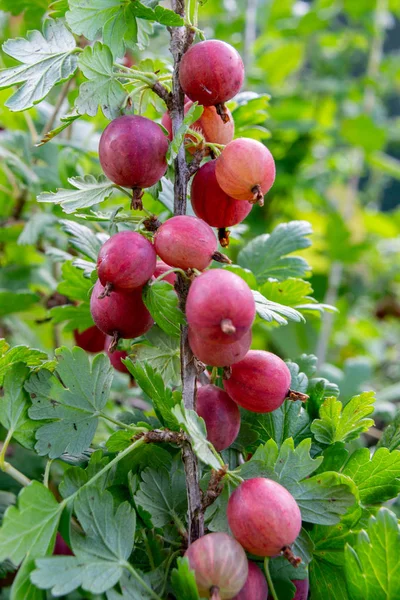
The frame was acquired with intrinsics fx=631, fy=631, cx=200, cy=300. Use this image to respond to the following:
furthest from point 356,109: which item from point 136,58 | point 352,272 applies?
point 136,58

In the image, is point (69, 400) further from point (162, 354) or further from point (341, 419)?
point (341, 419)

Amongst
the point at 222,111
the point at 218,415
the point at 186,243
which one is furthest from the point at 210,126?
the point at 218,415

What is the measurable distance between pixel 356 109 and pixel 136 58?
0.76 meters

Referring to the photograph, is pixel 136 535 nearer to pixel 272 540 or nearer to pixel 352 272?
pixel 272 540

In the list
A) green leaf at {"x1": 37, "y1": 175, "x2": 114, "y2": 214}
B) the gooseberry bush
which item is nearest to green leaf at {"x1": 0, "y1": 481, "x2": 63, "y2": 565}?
the gooseberry bush

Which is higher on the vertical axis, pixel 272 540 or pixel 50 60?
pixel 50 60

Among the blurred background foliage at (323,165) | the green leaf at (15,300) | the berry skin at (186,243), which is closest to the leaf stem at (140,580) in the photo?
the berry skin at (186,243)

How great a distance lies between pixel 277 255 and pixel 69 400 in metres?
0.28

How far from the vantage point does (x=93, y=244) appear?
0.62 m

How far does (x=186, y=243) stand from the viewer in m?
0.44

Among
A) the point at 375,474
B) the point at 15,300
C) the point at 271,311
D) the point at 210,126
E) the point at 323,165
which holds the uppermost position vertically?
the point at 210,126

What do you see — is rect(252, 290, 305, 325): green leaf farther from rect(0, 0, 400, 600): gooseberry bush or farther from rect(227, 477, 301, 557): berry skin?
rect(227, 477, 301, 557): berry skin

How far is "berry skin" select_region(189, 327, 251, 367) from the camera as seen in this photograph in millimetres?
421

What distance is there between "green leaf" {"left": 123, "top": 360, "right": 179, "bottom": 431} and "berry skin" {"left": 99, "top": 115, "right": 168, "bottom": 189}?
137 mm
